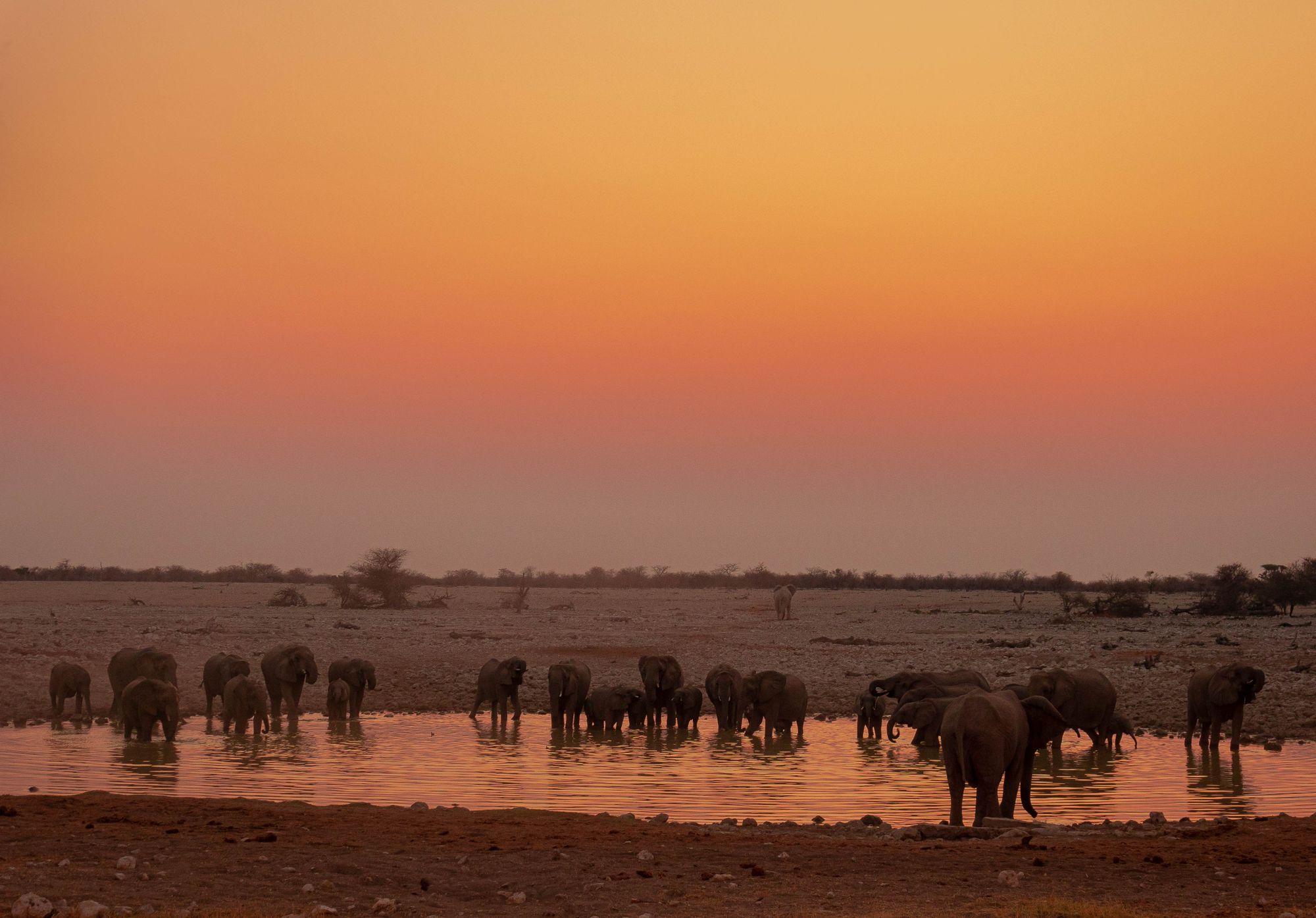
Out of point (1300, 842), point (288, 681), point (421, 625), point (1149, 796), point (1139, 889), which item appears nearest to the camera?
point (1139, 889)

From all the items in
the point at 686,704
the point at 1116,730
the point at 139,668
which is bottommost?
the point at 1116,730

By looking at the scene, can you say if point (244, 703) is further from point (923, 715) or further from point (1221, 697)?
point (1221, 697)

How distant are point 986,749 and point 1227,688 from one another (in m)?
10.9

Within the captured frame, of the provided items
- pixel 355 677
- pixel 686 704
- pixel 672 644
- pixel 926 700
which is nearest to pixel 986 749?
pixel 926 700

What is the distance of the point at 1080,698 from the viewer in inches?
955

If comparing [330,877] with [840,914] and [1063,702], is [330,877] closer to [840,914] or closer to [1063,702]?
[840,914]

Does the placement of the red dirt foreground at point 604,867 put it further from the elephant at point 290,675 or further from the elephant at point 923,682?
the elephant at point 290,675

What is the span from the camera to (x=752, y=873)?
11.9 meters

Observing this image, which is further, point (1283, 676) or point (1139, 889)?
point (1283, 676)

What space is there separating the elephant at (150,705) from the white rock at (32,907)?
14.4 metres

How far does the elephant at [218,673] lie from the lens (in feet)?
93.8

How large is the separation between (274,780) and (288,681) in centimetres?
946

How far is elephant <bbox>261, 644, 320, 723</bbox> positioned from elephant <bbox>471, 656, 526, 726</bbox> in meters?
3.63

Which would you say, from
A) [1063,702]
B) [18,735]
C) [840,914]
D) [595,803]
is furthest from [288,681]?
[840,914]
